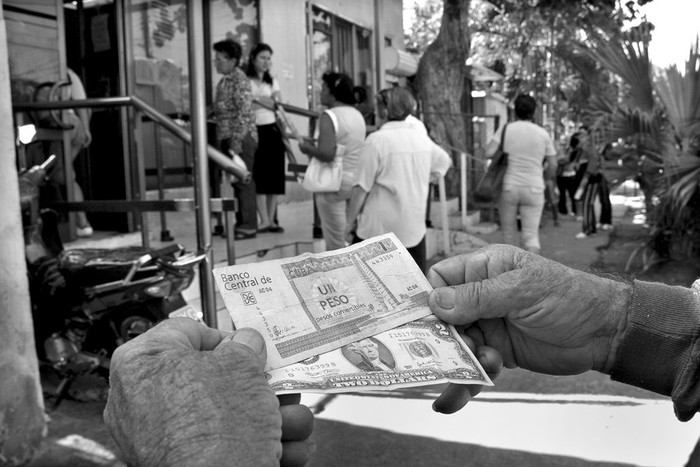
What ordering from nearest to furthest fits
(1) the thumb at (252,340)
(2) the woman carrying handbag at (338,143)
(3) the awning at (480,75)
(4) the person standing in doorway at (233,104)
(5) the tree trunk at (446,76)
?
(1) the thumb at (252,340), (2) the woman carrying handbag at (338,143), (4) the person standing in doorway at (233,104), (5) the tree trunk at (446,76), (3) the awning at (480,75)

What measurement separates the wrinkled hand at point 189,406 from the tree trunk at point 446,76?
1069 cm

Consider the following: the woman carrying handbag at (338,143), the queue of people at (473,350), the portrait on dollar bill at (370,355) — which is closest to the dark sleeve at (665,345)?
the queue of people at (473,350)

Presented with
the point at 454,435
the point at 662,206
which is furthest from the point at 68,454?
the point at 662,206

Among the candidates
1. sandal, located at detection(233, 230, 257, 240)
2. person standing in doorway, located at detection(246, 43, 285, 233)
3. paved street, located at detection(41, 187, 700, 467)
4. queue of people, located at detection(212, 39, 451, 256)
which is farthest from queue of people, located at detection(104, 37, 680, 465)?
person standing in doorway, located at detection(246, 43, 285, 233)

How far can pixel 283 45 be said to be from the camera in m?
9.70

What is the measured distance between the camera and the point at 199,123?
3.45m

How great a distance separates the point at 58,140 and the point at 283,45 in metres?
4.53

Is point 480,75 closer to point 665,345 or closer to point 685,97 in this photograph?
point 685,97

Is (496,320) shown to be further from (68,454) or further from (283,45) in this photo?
(283,45)

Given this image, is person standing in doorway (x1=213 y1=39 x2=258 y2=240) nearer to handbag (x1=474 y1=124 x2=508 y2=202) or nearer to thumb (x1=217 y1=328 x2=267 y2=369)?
handbag (x1=474 y1=124 x2=508 y2=202)

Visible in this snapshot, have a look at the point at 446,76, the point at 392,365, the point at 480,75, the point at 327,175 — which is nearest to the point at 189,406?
the point at 392,365

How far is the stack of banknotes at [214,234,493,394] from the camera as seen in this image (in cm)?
151

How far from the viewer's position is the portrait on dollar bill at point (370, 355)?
62.0 inches

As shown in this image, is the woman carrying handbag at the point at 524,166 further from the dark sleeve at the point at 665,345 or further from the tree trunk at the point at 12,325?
the dark sleeve at the point at 665,345
